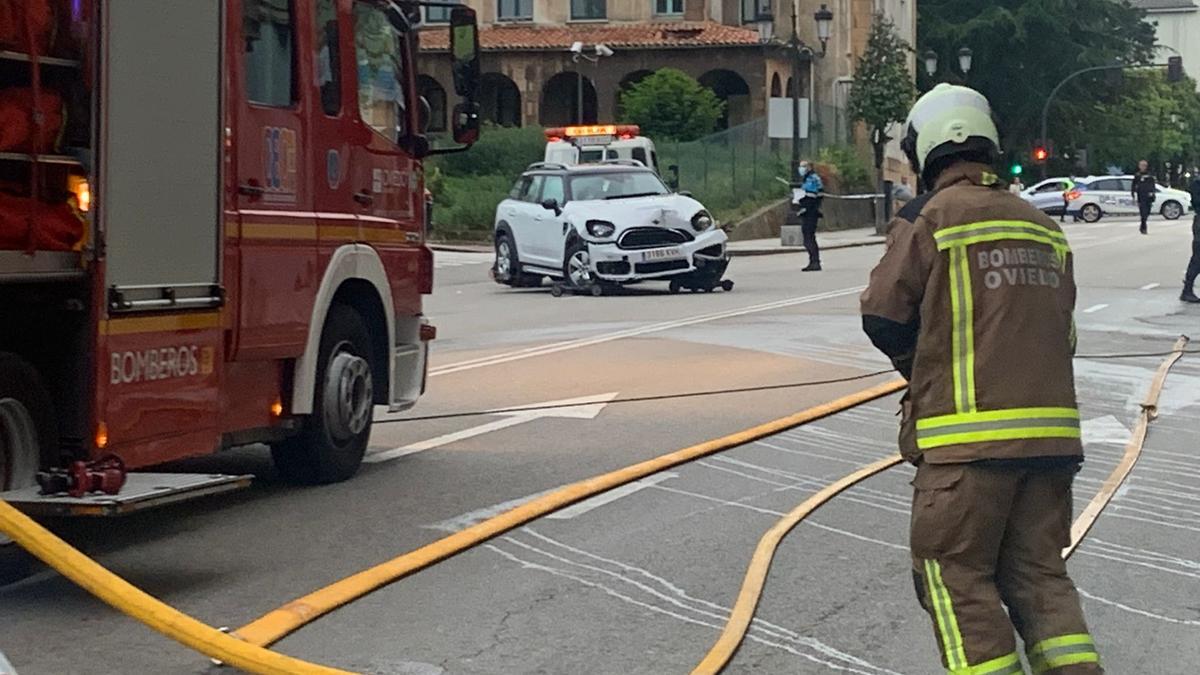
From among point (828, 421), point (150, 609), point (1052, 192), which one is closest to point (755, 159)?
point (1052, 192)

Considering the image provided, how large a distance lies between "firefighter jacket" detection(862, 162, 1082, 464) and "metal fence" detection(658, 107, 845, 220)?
42936mm

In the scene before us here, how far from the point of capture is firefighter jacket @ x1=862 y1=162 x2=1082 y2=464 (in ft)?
15.4

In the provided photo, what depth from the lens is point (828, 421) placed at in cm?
1254

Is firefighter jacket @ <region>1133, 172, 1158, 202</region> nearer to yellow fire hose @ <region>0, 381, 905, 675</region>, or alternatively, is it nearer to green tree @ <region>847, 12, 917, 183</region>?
green tree @ <region>847, 12, 917, 183</region>

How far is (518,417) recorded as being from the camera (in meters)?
12.6

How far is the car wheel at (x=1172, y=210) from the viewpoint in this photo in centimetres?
6682

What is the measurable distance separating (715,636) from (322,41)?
4156 mm

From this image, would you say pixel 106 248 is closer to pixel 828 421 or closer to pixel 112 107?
pixel 112 107

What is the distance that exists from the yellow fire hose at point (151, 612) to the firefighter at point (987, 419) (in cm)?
196

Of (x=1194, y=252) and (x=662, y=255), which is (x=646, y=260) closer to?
(x=662, y=255)

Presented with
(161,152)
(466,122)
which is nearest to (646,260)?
(466,122)

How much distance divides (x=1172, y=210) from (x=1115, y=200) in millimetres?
1935

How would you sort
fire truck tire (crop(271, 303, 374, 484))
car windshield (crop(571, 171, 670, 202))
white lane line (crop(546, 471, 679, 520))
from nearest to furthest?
white lane line (crop(546, 471, 679, 520)) < fire truck tire (crop(271, 303, 374, 484)) < car windshield (crop(571, 171, 670, 202))

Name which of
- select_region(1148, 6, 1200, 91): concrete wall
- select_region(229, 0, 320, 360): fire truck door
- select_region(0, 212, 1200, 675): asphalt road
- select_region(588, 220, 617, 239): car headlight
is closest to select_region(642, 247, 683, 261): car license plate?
select_region(588, 220, 617, 239): car headlight
